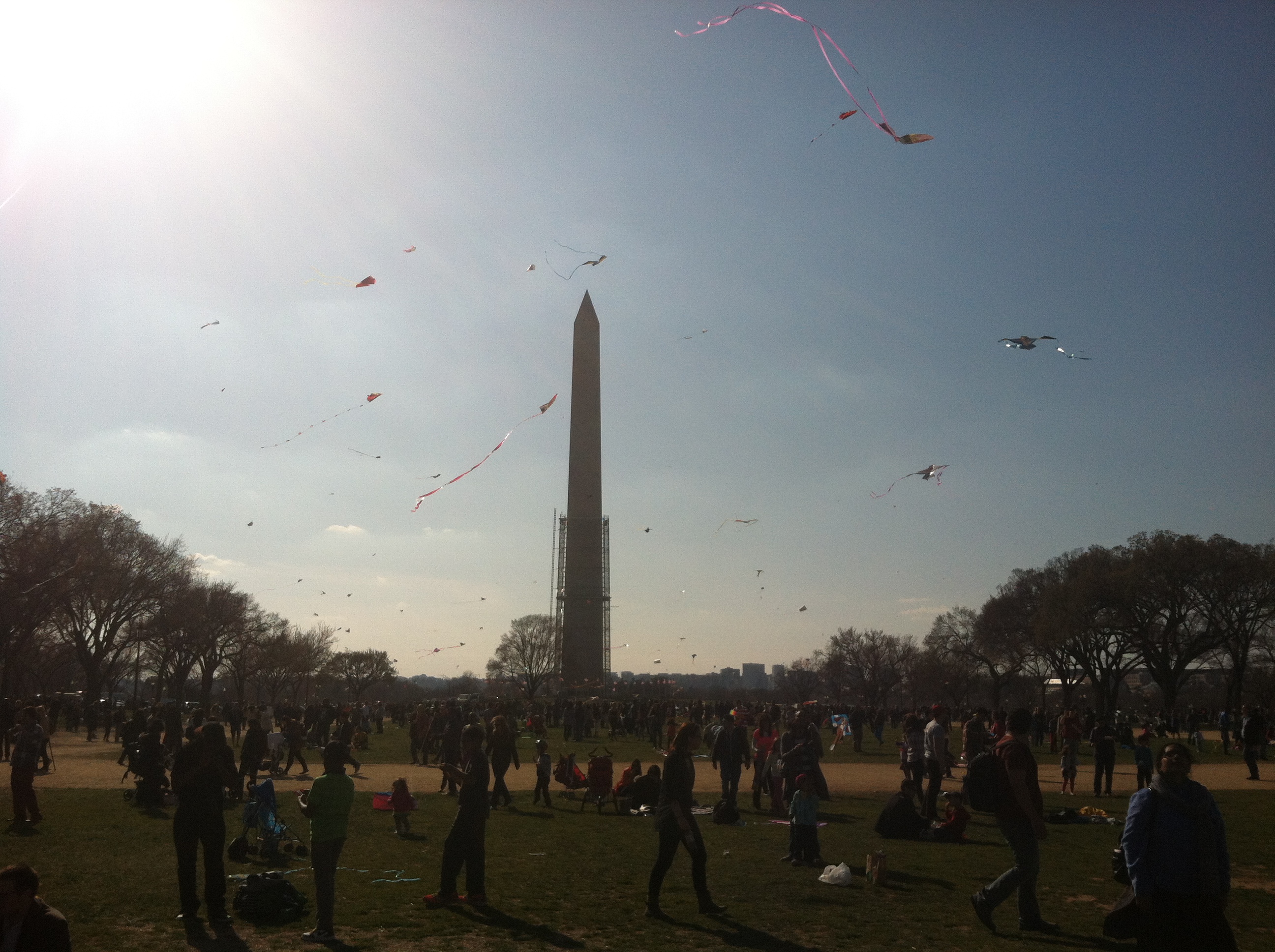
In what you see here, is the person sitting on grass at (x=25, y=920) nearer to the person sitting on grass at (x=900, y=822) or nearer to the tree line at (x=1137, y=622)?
the person sitting on grass at (x=900, y=822)

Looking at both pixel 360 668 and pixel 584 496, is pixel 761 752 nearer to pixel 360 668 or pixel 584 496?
pixel 584 496

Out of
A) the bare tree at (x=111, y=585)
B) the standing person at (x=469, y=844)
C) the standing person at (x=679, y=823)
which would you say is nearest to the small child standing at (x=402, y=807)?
the standing person at (x=469, y=844)

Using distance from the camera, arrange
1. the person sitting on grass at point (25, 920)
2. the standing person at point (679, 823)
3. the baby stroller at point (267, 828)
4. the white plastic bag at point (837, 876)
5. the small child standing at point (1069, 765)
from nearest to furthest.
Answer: the person sitting on grass at point (25, 920)
the standing person at point (679, 823)
the white plastic bag at point (837, 876)
the baby stroller at point (267, 828)
the small child standing at point (1069, 765)

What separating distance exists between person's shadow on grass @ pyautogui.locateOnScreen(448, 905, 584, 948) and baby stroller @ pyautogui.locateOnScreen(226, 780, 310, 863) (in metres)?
3.47

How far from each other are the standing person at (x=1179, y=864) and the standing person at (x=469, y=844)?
5.02m

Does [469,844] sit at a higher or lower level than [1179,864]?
lower

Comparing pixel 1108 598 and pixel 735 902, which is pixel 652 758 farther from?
pixel 1108 598

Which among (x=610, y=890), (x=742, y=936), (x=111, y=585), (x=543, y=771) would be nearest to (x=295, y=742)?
(x=543, y=771)

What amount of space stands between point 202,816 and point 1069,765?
16605 millimetres

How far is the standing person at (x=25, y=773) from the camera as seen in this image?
39.6 ft

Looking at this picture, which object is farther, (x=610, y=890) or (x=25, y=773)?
(x=25, y=773)

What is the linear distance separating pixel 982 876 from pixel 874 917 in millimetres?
2522

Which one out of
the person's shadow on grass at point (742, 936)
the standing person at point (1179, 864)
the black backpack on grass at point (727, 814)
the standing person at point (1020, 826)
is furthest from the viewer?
the black backpack on grass at point (727, 814)

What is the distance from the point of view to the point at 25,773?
39.7ft
